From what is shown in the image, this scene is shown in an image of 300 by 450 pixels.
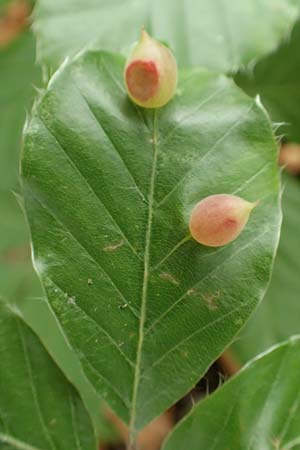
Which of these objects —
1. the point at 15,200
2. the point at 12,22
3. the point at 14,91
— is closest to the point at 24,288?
the point at 15,200

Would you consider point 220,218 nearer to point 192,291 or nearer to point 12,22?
point 192,291

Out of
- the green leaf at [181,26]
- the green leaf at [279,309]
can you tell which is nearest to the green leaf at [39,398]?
the green leaf at [181,26]

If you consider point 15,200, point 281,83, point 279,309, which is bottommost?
point 279,309

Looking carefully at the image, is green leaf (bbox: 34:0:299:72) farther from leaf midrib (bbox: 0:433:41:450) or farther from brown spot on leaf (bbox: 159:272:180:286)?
leaf midrib (bbox: 0:433:41:450)

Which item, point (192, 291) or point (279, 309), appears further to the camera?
point (279, 309)

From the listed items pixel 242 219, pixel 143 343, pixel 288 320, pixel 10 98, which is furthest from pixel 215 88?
pixel 10 98

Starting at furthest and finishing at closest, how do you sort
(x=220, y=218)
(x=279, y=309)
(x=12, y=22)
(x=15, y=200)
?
(x=12, y=22) < (x=15, y=200) < (x=279, y=309) < (x=220, y=218)
